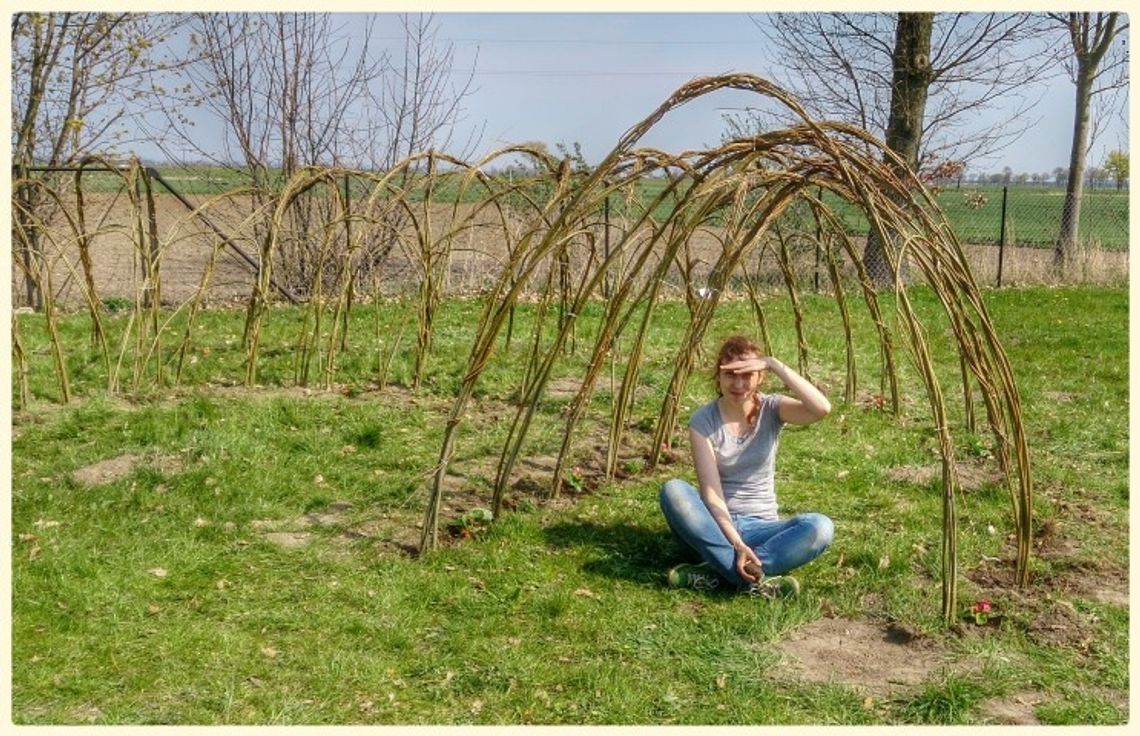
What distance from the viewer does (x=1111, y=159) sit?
2598cm

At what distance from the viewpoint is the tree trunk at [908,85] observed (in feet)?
46.3

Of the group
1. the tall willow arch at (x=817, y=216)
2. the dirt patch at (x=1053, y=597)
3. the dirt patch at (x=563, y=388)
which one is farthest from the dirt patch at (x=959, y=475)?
the dirt patch at (x=563, y=388)

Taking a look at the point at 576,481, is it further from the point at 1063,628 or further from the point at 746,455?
the point at 1063,628

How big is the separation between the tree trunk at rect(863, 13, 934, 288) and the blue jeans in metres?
10.1

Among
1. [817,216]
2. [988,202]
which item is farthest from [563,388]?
[988,202]

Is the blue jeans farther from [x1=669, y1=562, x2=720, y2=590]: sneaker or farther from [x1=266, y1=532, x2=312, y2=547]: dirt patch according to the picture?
[x1=266, y1=532, x2=312, y2=547]: dirt patch

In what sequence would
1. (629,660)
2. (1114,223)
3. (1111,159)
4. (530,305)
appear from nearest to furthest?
(629,660)
(530,305)
(1114,223)
(1111,159)

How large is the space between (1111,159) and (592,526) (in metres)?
24.6

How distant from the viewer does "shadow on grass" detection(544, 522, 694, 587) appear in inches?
179

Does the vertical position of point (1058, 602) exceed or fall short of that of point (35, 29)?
it falls short

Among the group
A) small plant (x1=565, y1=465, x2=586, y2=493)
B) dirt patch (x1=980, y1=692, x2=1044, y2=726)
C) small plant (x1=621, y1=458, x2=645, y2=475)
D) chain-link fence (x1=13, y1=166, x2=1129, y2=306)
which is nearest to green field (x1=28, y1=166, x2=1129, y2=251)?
chain-link fence (x1=13, y1=166, x2=1129, y2=306)

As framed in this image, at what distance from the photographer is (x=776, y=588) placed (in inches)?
166

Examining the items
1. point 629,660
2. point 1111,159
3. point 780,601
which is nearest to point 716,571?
point 780,601

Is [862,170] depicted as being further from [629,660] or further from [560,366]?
[560,366]
